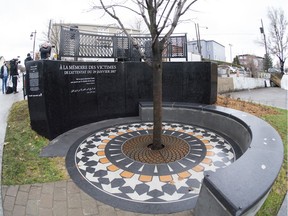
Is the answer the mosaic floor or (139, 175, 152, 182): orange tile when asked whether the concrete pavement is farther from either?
(139, 175, 152, 182): orange tile

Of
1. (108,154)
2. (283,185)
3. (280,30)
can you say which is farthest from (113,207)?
(280,30)

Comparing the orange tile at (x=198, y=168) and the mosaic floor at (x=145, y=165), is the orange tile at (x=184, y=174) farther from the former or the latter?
the orange tile at (x=198, y=168)

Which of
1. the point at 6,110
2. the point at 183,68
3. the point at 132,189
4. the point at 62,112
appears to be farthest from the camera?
the point at 183,68

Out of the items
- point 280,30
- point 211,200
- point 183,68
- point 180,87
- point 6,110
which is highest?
point 280,30

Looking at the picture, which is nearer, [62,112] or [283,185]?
[283,185]

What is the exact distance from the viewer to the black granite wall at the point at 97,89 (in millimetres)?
6066

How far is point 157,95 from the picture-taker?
5.30 meters

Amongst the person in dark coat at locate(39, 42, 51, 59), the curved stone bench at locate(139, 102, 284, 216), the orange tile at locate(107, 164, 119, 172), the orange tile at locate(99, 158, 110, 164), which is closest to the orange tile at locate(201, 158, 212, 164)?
the curved stone bench at locate(139, 102, 284, 216)

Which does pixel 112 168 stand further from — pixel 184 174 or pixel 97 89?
pixel 97 89

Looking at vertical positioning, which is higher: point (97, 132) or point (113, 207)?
point (97, 132)

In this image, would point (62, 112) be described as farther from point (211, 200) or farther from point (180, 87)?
point (211, 200)

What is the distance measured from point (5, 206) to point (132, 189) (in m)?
1.84

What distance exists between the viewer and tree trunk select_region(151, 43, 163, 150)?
204 inches

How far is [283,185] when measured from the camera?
13.1ft
